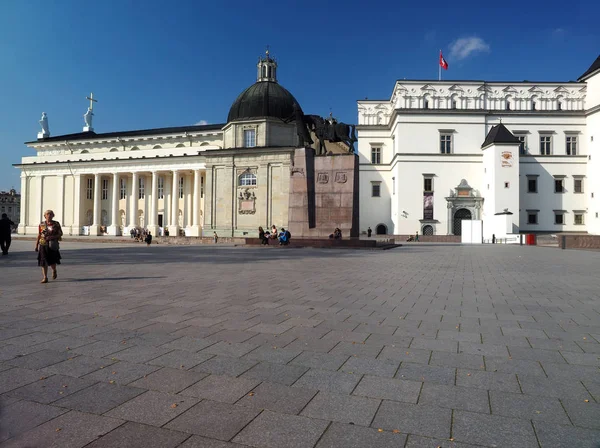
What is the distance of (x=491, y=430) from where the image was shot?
304 centimetres

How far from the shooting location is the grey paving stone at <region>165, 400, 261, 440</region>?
2979 mm

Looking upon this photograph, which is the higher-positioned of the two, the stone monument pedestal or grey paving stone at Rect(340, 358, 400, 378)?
the stone monument pedestal

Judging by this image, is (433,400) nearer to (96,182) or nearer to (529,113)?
(529,113)

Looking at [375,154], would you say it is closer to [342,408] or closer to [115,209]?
[115,209]

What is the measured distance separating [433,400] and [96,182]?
7720 centimetres

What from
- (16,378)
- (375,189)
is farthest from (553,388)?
(375,189)

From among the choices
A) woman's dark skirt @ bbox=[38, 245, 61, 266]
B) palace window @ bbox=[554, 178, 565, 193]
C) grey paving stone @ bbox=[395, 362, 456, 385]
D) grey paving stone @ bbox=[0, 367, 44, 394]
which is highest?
palace window @ bbox=[554, 178, 565, 193]

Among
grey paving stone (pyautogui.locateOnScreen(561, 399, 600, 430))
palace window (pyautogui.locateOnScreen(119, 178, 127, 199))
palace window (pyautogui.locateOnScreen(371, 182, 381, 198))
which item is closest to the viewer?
grey paving stone (pyautogui.locateOnScreen(561, 399, 600, 430))

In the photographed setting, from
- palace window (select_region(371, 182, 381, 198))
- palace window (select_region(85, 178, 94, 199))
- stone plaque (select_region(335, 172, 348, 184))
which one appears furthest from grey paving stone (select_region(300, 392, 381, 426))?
palace window (select_region(85, 178, 94, 199))

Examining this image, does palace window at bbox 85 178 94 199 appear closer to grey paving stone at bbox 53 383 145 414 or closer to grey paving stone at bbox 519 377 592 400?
grey paving stone at bbox 53 383 145 414

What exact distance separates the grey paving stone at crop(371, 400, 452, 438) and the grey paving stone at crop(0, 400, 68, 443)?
8.03ft

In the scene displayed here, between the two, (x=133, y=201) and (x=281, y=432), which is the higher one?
(x=133, y=201)

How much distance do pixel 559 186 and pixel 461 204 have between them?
14.1 metres

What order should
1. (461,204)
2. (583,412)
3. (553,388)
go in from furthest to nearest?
1. (461,204)
2. (553,388)
3. (583,412)
